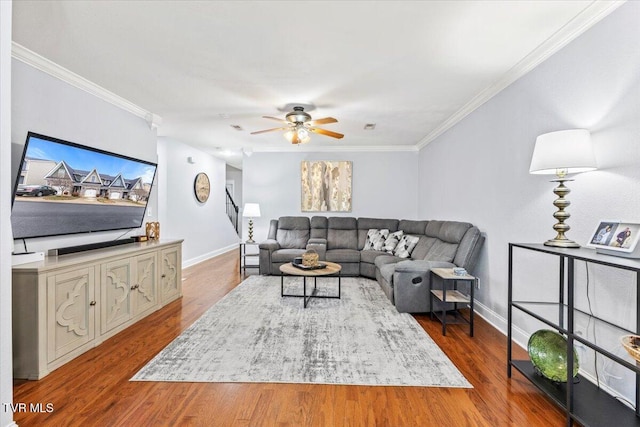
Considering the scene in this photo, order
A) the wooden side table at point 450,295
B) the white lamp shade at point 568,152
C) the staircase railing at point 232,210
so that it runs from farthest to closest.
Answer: the staircase railing at point 232,210, the wooden side table at point 450,295, the white lamp shade at point 568,152

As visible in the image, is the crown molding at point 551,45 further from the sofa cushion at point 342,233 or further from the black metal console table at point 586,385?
the sofa cushion at point 342,233

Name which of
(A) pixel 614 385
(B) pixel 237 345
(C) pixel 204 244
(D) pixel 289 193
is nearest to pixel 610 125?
(A) pixel 614 385

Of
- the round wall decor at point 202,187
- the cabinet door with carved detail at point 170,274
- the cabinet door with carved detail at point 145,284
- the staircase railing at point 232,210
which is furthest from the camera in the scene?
the staircase railing at point 232,210

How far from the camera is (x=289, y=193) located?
6.57 m

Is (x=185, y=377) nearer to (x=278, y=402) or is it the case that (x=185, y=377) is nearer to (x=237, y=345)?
(x=237, y=345)

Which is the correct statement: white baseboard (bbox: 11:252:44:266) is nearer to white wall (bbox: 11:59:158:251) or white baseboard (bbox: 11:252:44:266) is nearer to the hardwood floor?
white wall (bbox: 11:59:158:251)

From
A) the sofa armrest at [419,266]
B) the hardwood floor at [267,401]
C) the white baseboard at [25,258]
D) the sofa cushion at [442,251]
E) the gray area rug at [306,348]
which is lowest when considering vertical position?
the hardwood floor at [267,401]

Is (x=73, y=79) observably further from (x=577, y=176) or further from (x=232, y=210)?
(x=232, y=210)

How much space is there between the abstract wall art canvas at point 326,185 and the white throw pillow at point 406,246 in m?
1.60

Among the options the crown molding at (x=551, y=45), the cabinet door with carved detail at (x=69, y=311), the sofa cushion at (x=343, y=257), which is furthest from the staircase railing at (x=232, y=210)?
the crown molding at (x=551, y=45)

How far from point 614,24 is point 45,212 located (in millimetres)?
4446

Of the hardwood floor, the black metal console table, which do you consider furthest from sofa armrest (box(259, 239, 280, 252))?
the black metal console table

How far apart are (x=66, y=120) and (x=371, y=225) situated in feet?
15.6

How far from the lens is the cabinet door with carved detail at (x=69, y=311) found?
7.45 feet
